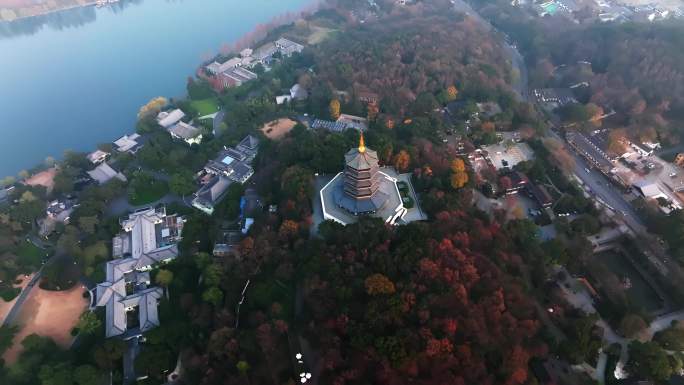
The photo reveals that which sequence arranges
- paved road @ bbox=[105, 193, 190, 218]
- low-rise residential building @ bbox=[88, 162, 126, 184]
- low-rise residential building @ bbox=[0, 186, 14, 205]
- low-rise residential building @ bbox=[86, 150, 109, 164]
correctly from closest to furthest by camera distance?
paved road @ bbox=[105, 193, 190, 218], low-rise residential building @ bbox=[0, 186, 14, 205], low-rise residential building @ bbox=[88, 162, 126, 184], low-rise residential building @ bbox=[86, 150, 109, 164]

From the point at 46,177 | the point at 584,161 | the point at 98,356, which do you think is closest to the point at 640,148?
the point at 584,161

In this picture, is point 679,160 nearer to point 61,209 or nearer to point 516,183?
point 516,183

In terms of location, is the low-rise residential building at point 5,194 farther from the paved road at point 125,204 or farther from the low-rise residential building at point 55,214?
the paved road at point 125,204

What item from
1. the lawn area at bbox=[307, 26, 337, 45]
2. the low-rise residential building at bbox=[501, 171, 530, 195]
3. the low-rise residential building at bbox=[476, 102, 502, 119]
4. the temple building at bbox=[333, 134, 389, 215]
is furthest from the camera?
the lawn area at bbox=[307, 26, 337, 45]

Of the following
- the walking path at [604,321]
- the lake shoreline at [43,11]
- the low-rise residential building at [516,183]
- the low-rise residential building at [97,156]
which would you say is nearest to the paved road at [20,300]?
the low-rise residential building at [97,156]

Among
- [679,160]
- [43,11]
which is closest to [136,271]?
[679,160]

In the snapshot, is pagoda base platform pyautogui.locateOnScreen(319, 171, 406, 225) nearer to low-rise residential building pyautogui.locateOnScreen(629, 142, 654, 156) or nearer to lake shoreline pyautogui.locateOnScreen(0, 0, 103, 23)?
low-rise residential building pyautogui.locateOnScreen(629, 142, 654, 156)

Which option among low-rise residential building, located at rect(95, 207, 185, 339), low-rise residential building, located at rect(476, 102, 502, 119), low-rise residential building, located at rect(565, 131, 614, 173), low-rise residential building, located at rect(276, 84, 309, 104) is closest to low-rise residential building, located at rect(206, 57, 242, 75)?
low-rise residential building, located at rect(276, 84, 309, 104)
